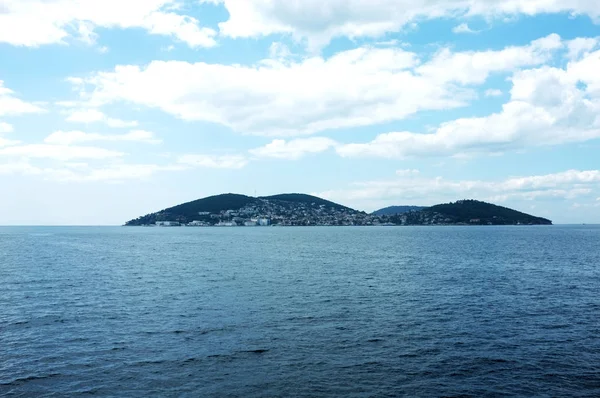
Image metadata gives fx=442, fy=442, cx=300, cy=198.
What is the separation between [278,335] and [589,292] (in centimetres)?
4314

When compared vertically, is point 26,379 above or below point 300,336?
below

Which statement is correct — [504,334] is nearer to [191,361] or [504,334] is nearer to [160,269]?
[191,361]

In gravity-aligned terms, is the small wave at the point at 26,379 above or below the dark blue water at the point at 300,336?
below

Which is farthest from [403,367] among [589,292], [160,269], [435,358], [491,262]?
[491,262]

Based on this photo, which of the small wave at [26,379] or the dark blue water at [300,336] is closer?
the small wave at [26,379]

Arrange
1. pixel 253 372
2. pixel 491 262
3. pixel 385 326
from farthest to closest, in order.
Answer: pixel 491 262 < pixel 385 326 < pixel 253 372

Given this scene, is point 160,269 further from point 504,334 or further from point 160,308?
point 504,334

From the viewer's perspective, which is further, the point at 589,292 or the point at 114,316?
the point at 589,292

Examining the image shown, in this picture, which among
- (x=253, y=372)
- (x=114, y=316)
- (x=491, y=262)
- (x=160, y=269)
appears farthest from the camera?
(x=491, y=262)

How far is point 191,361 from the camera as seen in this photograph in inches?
1149

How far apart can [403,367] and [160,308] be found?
89.5ft

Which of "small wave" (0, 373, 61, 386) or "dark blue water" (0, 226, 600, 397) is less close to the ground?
"dark blue water" (0, 226, 600, 397)

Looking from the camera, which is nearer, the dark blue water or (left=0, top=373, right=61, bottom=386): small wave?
(left=0, top=373, right=61, bottom=386): small wave

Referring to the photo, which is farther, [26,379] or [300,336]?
[300,336]
